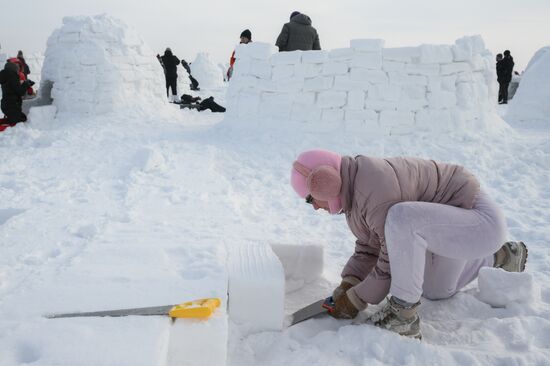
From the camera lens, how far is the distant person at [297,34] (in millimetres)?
6777

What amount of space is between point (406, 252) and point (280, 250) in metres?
0.82

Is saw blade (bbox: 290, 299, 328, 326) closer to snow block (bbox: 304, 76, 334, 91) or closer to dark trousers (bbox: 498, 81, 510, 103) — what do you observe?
snow block (bbox: 304, 76, 334, 91)

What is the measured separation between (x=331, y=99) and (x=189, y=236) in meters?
4.12

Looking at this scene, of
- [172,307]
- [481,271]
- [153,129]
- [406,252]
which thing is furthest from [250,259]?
[153,129]

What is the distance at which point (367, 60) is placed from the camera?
6.16m

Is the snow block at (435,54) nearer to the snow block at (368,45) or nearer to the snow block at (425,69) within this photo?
the snow block at (425,69)

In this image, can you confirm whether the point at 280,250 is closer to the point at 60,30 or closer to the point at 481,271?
the point at 481,271

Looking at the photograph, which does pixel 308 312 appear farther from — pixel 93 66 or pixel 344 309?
pixel 93 66

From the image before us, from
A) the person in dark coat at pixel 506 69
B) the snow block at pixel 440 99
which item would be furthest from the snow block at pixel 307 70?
the person in dark coat at pixel 506 69

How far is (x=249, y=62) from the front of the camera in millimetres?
6883

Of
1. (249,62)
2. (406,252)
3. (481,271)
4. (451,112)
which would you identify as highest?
(249,62)

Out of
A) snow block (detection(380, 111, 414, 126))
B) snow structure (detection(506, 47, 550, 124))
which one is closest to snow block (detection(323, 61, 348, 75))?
snow block (detection(380, 111, 414, 126))

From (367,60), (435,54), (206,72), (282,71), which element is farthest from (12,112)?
(206,72)

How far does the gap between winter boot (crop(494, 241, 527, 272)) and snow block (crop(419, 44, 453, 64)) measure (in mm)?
4298
